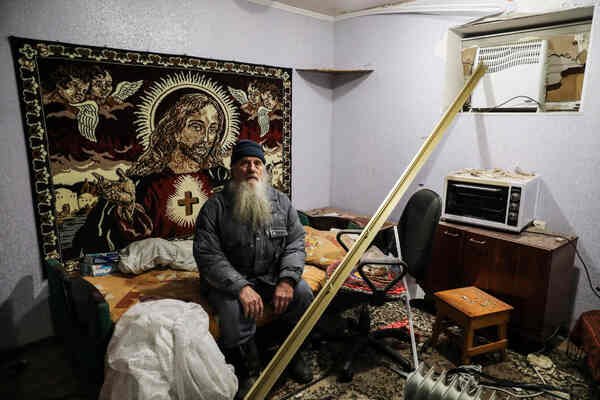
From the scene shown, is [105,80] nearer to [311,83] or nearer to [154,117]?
[154,117]

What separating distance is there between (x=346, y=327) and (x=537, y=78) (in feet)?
7.42

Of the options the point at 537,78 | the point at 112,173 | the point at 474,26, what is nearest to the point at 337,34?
the point at 474,26

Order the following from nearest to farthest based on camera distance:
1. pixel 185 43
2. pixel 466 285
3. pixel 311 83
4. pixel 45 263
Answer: pixel 45 263 → pixel 466 285 → pixel 185 43 → pixel 311 83

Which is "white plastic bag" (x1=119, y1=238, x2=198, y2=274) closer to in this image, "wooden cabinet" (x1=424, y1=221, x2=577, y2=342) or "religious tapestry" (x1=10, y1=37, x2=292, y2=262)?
"religious tapestry" (x1=10, y1=37, x2=292, y2=262)

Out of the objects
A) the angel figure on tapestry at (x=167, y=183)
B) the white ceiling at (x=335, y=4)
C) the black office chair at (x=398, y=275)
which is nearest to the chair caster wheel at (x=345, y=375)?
the black office chair at (x=398, y=275)

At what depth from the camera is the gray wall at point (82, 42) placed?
2203mm

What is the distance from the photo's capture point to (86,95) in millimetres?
2418

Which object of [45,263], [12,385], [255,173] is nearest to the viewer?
[12,385]

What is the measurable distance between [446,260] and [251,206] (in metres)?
1.55

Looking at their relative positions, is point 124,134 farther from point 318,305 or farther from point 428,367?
point 428,367

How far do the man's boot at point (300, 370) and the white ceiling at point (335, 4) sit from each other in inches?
114

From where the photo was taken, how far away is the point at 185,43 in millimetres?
2791

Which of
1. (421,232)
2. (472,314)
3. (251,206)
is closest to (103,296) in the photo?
(251,206)

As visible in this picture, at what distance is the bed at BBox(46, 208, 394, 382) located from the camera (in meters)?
1.74
